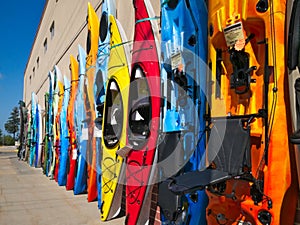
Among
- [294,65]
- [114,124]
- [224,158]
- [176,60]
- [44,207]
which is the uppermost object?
[176,60]

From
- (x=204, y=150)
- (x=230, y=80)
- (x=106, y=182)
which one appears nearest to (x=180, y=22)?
(x=230, y=80)

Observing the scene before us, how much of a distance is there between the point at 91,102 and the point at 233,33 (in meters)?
3.18

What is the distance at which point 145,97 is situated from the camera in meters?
3.06

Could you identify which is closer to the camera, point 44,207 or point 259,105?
point 259,105

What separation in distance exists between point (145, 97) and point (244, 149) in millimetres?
1441

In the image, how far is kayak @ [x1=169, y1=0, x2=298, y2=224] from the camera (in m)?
1.67

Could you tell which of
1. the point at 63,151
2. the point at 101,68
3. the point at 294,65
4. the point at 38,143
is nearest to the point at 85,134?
the point at 101,68

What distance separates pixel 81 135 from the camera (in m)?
4.95

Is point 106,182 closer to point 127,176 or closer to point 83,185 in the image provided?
point 127,176

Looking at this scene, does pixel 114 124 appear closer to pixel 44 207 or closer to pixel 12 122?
pixel 44 207

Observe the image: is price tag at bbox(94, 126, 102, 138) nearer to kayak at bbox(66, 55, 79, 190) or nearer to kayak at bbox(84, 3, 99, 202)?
kayak at bbox(84, 3, 99, 202)

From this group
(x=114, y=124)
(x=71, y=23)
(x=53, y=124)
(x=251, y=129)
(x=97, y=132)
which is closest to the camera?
(x=251, y=129)

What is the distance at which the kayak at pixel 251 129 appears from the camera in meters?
1.67

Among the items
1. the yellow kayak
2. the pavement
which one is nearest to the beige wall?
the yellow kayak
